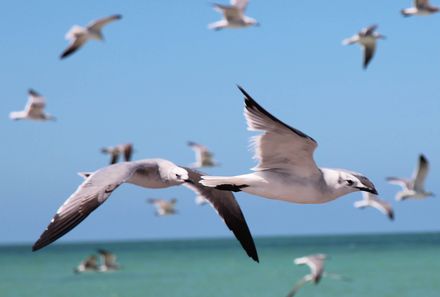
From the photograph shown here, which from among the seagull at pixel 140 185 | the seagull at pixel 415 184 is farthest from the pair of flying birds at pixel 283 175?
the seagull at pixel 415 184

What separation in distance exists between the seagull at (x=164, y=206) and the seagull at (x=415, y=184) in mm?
7579

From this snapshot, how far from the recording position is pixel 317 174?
703cm

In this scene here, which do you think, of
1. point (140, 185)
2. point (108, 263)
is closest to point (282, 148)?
point (140, 185)

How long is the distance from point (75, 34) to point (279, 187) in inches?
695

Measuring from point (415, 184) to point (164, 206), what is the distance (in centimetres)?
889

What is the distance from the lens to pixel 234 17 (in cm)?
2378

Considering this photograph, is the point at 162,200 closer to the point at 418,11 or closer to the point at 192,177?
the point at 418,11

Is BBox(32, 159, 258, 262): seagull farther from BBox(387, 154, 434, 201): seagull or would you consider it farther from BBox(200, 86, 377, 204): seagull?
BBox(387, 154, 434, 201): seagull

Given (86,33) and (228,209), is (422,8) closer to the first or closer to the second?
(86,33)

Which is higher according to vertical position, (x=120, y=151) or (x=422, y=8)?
(x=422, y=8)

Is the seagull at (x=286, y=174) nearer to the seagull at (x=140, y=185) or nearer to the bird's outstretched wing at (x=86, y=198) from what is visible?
the bird's outstretched wing at (x=86, y=198)

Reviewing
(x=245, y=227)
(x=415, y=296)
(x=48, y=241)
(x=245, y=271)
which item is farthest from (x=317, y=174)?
(x=245, y=271)

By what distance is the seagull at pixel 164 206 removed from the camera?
3198 cm

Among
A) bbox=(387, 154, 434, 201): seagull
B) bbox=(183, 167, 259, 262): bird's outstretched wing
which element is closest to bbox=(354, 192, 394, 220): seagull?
bbox=(387, 154, 434, 201): seagull
